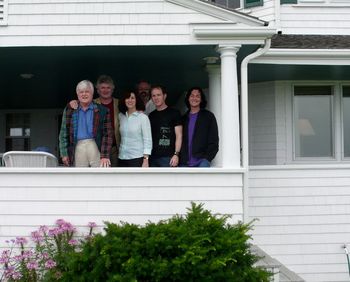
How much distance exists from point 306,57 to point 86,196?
136 inches

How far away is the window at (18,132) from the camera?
11.9 meters

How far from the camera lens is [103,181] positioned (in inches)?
234

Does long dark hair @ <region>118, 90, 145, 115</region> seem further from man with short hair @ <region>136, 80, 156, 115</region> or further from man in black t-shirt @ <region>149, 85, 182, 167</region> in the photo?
man with short hair @ <region>136, 80, 156, 115</region>

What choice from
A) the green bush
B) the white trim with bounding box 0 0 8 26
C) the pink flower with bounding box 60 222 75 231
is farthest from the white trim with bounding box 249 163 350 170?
the white trim with bounding box 0 0 8 26

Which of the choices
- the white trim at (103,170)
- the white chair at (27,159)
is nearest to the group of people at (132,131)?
the white trim at (103,170)

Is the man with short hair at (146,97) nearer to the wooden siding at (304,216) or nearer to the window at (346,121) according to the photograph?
the wooden siding at (304,216)

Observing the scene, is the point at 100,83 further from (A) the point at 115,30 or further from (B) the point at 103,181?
(B) the point at 103,181

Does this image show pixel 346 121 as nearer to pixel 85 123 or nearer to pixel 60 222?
pixel 85 123

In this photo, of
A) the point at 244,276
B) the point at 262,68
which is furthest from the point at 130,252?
the point at 262,68

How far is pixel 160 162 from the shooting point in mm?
6207

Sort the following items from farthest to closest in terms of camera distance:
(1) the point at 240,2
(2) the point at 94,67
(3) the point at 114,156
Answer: (1) the point at 240,2, (2) the point at 94,67, (3) the point at 114,156

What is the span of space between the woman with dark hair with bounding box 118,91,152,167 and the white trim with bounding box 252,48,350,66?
1869 mm

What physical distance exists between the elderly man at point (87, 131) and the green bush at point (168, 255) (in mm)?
1217

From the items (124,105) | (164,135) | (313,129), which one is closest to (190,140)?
(164,135)
